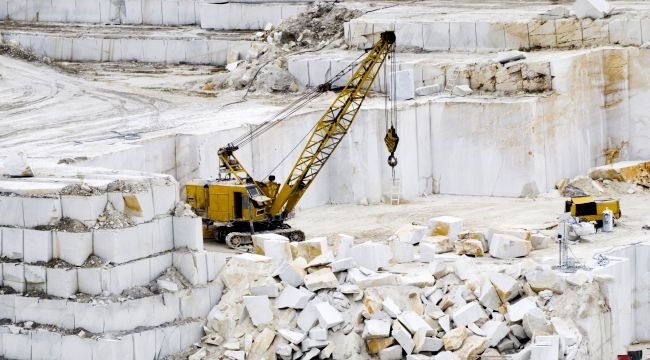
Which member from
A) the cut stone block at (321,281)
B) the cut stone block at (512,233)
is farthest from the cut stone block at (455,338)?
the cut stone block at (512,233)

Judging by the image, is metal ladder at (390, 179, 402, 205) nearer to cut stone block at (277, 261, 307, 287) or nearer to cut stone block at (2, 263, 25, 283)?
cut stone block at (277, 261, 307, 287)

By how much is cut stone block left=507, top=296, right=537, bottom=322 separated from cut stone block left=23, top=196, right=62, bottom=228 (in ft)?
31.4

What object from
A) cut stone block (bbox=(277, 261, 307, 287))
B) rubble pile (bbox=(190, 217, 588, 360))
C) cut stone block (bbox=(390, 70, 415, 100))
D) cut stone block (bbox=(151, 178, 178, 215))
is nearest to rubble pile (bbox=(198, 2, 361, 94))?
cut stone block (bbox=(390, 70, 415, 100))

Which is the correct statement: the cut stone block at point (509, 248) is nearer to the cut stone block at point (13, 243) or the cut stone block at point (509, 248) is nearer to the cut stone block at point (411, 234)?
the cut stone block at point (411, 234)

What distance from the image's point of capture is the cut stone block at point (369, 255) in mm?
42938

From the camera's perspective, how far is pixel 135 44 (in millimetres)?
64938

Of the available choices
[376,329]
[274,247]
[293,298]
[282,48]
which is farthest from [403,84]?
[376,329]

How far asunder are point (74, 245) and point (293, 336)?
4.88 meters

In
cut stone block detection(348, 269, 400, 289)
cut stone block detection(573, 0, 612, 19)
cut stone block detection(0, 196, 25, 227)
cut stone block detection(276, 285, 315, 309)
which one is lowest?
cut stone block detection(276, 285, 315, 309)

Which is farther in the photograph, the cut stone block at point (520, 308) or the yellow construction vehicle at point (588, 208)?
the yellow construction vehicle at point (588, 208)

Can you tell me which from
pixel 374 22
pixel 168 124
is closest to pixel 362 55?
pixel 374 22

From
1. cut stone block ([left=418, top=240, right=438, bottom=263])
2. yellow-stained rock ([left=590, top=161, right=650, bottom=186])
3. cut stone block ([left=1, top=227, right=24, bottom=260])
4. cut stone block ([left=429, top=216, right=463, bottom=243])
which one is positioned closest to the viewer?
cut stone block ([left=1, top=227, right=24, bottom=260])

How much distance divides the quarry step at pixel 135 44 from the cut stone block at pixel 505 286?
22.8 m

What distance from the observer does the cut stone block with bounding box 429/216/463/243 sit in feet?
148
